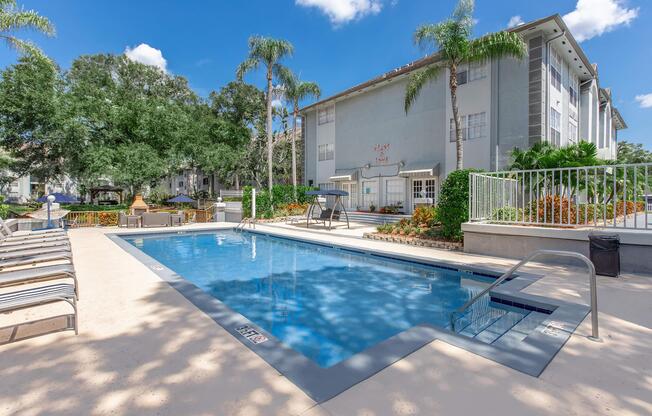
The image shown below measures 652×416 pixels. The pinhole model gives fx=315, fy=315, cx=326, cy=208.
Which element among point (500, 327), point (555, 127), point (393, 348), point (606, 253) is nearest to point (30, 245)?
point (393, 348)

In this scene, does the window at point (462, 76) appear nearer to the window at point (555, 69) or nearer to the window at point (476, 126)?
the window at point (476, 126)

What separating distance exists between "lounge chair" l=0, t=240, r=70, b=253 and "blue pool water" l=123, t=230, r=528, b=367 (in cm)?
280

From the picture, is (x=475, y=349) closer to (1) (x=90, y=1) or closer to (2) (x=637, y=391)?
(2) (x=637, y=391)

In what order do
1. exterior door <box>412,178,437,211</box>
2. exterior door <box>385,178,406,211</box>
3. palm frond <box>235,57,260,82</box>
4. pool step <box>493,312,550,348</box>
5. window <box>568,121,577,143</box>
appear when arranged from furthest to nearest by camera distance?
palm frond <box>235,57,260,82</box>
exterior door <box>385,178,406,211</box>
exterior door <box>412,178,437,211</box>
window <box>568,121,577,143</box>
pool step <box>493,312,550,348</box>

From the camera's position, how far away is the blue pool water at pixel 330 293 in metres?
5.03

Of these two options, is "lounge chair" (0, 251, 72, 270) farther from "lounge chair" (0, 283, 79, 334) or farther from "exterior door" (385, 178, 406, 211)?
"exterior door" (385, 178, 406, 211)

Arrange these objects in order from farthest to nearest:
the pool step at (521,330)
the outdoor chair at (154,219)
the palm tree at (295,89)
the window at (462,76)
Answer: the palm tree at (295,89) < the outdoor chair at (154,219) < the window at (462,76) < the pool step at (521,330)

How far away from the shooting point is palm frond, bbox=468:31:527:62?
13547 mm

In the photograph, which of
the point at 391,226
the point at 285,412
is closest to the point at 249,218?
the point at 391,226

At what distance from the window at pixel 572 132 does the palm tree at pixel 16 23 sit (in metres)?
27.9

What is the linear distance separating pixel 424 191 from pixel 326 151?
35.0 feet

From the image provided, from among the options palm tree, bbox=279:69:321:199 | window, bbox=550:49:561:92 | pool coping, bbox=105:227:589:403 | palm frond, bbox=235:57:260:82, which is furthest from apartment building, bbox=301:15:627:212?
pool coping, bbox=105:227:589:403

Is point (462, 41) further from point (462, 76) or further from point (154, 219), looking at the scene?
point (154, 219)

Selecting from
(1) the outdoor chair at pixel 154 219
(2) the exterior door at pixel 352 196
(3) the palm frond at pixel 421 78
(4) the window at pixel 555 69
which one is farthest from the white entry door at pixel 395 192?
(1) the outdoor chair at pixel 154 219
